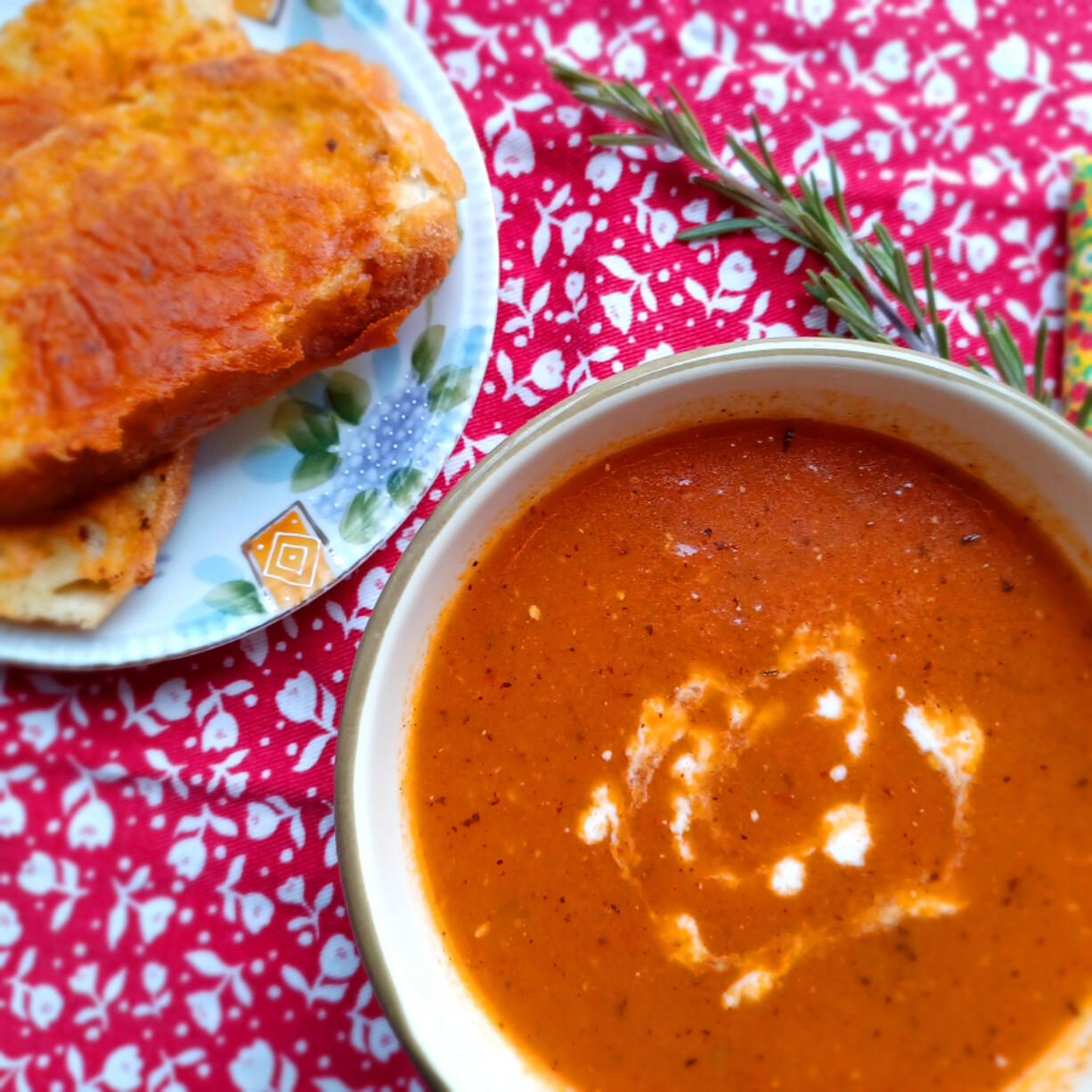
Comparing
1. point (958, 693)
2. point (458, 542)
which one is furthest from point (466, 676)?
point (958, 693)

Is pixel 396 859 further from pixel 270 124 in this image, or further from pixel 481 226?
pixel 270 124

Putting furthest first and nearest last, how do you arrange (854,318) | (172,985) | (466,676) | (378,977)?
(172,985) < (854,318) < (466,676) < (378,977)

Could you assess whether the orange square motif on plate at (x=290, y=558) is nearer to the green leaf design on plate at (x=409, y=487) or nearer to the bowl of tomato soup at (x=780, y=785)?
the green leaf design on plate at (x=409, y=487)

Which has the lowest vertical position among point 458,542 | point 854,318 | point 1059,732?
point 1059,732

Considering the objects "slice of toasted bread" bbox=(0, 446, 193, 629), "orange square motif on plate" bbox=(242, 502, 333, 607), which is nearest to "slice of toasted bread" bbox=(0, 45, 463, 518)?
"slice of toasted bread" bbox=(0, 446, 193, 629)

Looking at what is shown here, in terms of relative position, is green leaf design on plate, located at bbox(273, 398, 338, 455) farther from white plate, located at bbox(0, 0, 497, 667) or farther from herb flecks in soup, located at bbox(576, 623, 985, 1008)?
herb flecks in soup, located at bbox(576, 623, 985, 1008)

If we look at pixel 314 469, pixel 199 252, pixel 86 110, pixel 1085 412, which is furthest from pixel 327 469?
pixel 1085 412
